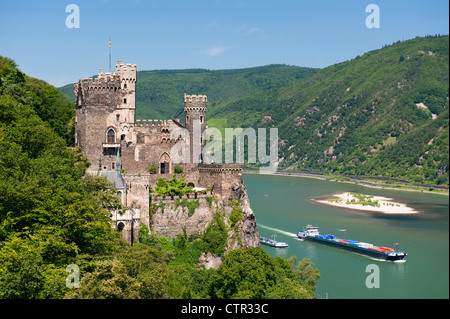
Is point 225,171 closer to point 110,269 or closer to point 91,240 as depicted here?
point 91,240

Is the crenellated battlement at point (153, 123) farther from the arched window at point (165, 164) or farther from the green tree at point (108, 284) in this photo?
the green tree at point (108, 284)

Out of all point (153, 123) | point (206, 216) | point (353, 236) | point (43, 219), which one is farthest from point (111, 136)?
point (353, 236)

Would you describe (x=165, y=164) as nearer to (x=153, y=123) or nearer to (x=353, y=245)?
(x=153, y=123)

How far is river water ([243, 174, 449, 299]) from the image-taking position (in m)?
31.9

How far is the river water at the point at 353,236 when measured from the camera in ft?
105

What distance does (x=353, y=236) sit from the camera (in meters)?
80.1

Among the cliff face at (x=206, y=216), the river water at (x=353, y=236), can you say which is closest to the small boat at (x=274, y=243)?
the river water at (x=353, y=236)

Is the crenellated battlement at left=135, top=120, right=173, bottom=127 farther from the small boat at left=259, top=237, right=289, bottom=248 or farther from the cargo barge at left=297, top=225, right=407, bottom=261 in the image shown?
the cargo barge at left=297, top=225, right=407, bottom=261

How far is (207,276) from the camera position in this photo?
44906 millimetres

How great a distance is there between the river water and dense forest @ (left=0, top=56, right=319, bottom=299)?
36.8 feet

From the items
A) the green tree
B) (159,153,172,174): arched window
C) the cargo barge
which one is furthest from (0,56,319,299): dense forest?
the cargo barge

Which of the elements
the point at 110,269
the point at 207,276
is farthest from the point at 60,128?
the point at 110,269

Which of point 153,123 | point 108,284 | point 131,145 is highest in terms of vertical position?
point 153,123

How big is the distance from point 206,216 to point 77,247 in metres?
21.4
